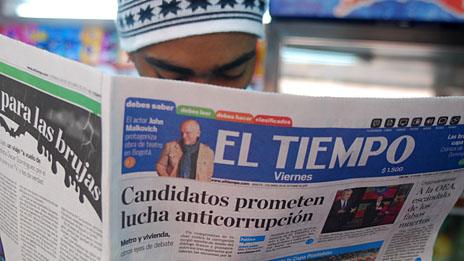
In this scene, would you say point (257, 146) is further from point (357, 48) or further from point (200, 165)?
point (357, 48)

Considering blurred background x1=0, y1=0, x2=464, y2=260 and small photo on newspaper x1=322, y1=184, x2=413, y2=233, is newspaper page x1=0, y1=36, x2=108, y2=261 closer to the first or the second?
small photo on newspaper x1=322, y1=184, x2=413, y2=233

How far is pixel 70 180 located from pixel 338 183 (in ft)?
0.90

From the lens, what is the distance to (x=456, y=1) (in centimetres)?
137

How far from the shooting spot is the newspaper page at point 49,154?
1.36 ft

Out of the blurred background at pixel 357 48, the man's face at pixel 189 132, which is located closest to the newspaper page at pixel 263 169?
the man's face at pixel 189 132

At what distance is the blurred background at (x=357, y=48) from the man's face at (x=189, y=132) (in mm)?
997

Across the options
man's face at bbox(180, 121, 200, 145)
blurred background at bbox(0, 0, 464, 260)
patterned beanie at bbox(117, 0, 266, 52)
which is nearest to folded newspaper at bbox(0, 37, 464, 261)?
man's face at bbox(180, 121, 200, 145)

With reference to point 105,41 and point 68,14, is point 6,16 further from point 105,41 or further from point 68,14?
point 105,41

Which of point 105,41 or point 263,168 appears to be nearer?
point 263,168

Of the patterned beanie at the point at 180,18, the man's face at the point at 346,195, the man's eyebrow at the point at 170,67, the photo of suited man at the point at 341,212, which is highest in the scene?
the patterned beanie at the point at 180,18

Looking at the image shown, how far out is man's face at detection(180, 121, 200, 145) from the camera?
0.42 m

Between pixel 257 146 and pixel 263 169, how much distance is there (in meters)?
0.03

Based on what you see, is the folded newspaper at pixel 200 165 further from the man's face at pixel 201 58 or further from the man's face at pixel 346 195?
the man's face at pixel 201 58

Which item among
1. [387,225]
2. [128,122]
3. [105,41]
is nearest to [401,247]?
[387,225]
